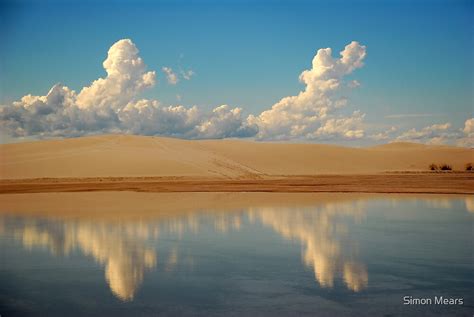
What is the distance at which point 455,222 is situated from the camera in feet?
47.9

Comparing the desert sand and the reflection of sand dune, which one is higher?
the desert sand

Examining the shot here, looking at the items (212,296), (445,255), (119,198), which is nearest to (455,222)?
(445,255)

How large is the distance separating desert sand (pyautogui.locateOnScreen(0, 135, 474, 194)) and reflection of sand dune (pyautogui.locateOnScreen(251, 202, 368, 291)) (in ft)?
35.5

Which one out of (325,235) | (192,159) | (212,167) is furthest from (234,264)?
(192,159)

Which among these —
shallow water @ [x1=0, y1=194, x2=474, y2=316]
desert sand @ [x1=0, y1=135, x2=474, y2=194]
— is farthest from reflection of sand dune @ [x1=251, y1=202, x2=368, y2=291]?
desert sand @ [x1=0, y1=135, x2=474, y2=194]

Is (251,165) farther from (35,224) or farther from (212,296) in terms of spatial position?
(212,296)

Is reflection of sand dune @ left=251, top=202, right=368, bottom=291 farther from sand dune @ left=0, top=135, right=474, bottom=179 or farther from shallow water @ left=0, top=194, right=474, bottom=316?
sand dune @ left=0, top=135, right=474, bottom=179

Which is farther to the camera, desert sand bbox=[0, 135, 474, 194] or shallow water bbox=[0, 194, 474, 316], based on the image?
desert sand bbox=[0, 135, 474, 194]

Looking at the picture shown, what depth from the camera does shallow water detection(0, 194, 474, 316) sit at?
22.6 feet

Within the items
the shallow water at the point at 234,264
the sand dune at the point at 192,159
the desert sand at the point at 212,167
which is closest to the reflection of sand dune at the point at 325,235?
the shallow water at the point at 234,264

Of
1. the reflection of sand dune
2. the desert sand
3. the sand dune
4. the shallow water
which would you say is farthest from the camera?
the sand dune

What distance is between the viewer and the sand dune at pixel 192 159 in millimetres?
43500

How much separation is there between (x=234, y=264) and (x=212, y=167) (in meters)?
38.2

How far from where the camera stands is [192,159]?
5150cm
